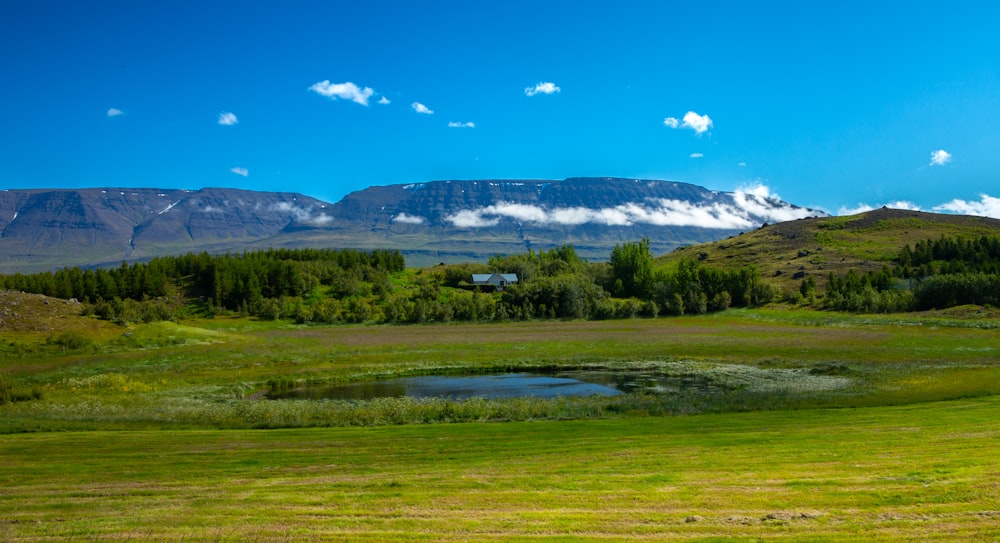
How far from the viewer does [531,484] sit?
1652 cm

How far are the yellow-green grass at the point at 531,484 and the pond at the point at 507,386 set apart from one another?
58.0 ft

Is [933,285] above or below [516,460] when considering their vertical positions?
above

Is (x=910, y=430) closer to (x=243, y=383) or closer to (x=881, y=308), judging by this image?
(x=243, y=383)

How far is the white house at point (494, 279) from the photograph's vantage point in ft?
527

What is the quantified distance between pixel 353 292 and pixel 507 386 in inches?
3698

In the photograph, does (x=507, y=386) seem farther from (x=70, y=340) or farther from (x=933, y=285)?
(x=933, y=285)

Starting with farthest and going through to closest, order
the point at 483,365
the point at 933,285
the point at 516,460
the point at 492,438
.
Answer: the point at 933,285 → the point at 483,365 → the point at 492,438 → the point at 516,460

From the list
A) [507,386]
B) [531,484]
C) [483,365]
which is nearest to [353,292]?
[483,365]

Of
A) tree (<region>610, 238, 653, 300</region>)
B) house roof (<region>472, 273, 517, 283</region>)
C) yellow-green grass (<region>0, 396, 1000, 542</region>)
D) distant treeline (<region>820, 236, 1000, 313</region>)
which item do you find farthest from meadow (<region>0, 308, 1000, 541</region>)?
house roof (<region>472, 273, 517, 283</region>)

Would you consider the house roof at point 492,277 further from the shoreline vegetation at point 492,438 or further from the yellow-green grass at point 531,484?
the yellow-green grass at point 531,484

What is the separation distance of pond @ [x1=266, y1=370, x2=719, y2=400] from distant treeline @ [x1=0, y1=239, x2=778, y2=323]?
58.2 m

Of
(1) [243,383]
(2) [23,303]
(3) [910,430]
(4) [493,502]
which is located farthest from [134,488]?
(2) [23,303]

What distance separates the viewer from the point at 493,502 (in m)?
14.9

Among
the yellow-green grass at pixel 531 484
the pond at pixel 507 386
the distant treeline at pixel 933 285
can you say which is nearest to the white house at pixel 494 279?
the distant treeline at pixel 933 285
